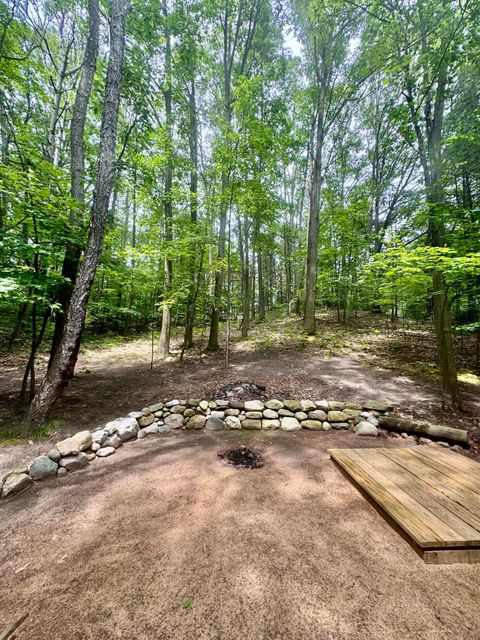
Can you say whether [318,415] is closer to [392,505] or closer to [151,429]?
[392,505]

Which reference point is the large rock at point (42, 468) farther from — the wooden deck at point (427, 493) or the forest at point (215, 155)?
the wooden deck at point (427, 493)

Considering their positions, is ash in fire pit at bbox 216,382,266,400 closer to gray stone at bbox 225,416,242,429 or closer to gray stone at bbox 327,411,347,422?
gray stone at bbox 225,416,242,429

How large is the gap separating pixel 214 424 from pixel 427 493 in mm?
2901

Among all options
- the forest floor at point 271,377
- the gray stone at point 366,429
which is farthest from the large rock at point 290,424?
the gray stone at point 366,429

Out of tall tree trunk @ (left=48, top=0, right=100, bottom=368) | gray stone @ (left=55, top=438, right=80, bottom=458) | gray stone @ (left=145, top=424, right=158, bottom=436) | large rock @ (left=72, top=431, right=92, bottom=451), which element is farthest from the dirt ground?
tall tree trunk @ (left=48, top=0, right=100, bottom=368)

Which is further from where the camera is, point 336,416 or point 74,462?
point 336,416

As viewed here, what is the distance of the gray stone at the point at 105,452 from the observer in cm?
327

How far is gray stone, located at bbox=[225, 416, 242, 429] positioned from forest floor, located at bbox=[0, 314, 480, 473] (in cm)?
89

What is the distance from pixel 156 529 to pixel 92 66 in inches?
304

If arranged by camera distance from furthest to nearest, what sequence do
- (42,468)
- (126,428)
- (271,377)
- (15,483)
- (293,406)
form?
(271,377) < (293,406) < (126,428) < (42,468) < (15,483)

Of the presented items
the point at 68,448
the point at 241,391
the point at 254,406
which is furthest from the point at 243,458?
the point at 68,448

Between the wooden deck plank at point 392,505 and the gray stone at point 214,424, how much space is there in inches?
75.6

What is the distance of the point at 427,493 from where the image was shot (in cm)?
222

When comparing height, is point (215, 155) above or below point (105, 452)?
above
